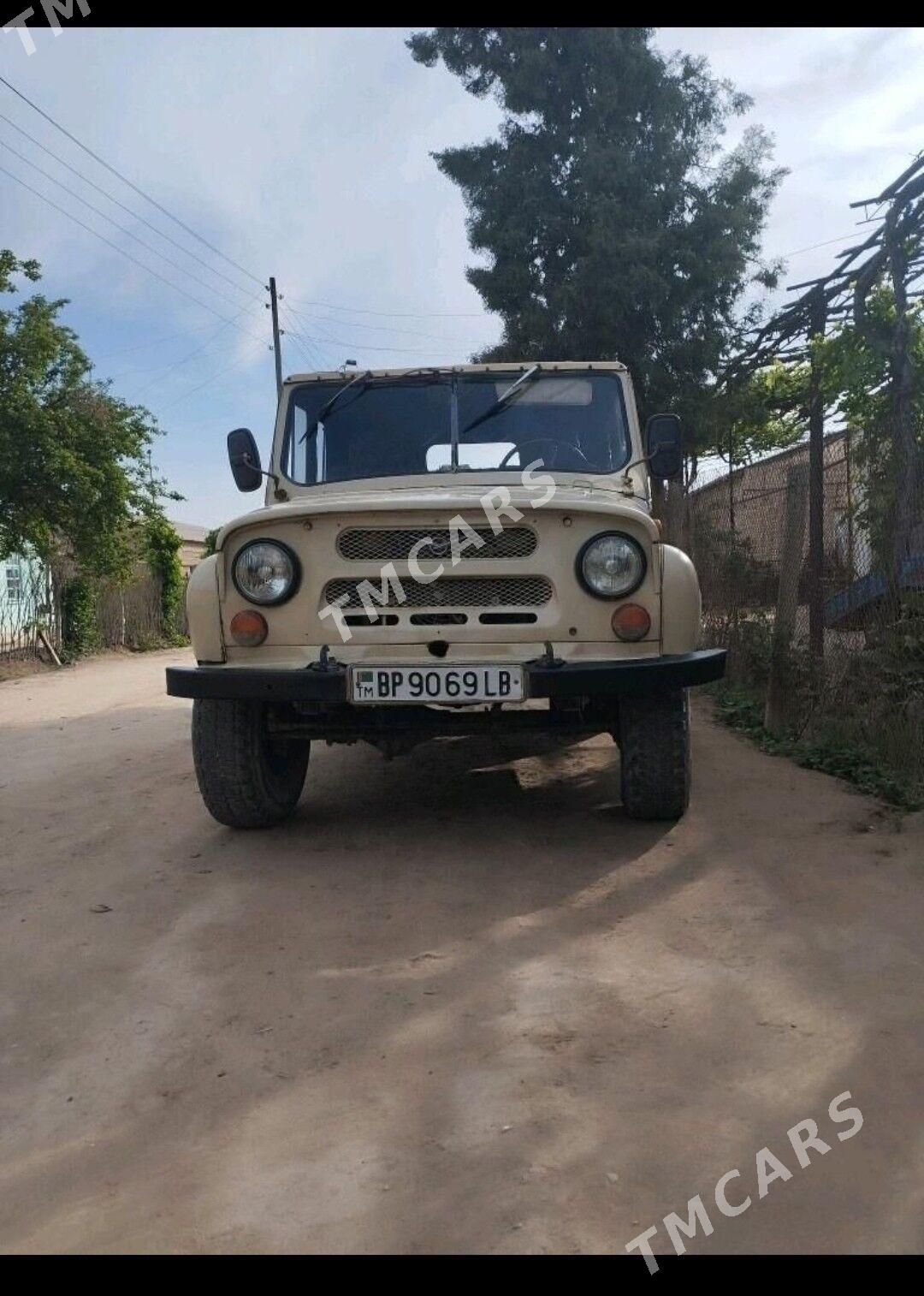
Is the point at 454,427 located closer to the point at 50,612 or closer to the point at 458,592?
the point at 458,592

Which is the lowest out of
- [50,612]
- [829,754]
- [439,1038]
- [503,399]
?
[439,1038]

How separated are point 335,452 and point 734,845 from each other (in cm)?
261

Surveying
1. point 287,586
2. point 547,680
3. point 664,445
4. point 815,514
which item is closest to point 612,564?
point 547,680

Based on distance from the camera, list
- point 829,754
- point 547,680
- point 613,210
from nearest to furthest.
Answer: point 547,680
point 829,754
point 613,210

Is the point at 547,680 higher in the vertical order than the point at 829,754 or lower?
higher

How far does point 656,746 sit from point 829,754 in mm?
1775

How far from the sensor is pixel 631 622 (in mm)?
4266

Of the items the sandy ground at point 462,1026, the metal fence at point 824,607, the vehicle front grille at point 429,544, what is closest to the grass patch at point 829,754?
the metal fence at point 824,607

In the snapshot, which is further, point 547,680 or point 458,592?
point 458,592

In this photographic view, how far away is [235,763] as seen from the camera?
463 centimetres

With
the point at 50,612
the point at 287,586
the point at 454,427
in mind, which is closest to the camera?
the point at 287,586

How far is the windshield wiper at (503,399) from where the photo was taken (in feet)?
17.4

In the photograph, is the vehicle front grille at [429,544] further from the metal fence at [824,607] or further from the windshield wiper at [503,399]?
the metal fence at [824,607]
